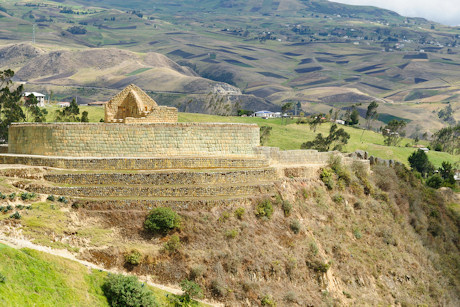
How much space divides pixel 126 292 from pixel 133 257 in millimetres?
3439

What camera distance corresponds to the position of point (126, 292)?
76.7 ft

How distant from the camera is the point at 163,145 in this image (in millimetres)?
34031

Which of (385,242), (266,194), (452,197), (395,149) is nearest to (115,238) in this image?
(266,194)

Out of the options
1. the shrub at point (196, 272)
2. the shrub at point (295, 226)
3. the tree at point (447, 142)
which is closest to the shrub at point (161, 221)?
the shrub at point (196, 272)

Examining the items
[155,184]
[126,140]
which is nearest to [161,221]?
[155,184]

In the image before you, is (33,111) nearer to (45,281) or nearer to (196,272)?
(196,272)

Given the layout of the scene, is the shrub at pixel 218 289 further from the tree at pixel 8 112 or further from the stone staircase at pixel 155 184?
the tree at pixel 8 112

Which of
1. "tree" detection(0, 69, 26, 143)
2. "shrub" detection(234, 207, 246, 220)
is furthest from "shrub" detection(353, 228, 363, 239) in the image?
"tree" detection(0, 69, 26, 143)

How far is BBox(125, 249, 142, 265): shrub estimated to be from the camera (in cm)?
2664

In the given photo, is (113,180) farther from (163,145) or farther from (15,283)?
(15,283)

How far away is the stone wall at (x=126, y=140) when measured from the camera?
108 ft

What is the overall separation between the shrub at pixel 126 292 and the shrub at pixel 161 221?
14.5 feet

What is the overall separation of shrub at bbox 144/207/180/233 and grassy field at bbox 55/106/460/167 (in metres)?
41.6

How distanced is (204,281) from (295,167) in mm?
13083
